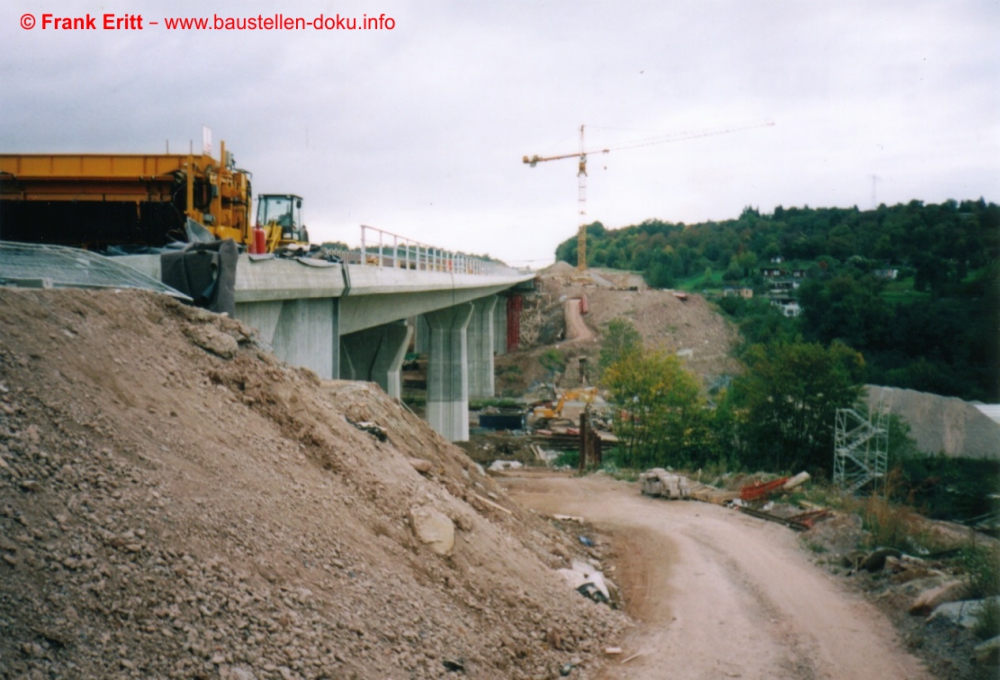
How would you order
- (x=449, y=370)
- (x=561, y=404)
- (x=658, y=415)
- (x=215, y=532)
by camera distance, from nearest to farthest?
(x=215, y=532) < (x=658, y=415) < (x=449, y=370) < (x=561, y=404)

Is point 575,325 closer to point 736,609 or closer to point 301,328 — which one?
point 301,328

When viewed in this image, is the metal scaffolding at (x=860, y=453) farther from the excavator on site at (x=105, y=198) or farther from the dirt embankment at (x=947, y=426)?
the excavator on site at (x=105, y=198)

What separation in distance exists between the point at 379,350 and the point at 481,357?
3091cm

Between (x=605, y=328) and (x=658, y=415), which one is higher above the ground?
(x=605, y=328)

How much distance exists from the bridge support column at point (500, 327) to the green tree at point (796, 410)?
40.9 meters

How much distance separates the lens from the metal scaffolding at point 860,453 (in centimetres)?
3012

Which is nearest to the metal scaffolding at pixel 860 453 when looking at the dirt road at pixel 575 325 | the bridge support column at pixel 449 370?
the bridge support column at pixel 449 370

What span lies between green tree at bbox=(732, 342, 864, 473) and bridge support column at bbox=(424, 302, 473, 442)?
1419cm

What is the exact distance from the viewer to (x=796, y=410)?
34.6 meters

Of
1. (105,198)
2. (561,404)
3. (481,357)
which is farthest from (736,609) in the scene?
(481,357)

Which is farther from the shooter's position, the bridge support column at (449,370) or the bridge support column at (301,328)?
the bridge support column at (449,370)

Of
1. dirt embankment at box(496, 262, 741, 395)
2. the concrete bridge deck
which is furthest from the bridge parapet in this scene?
dirt embankment at box(496, 262, 741, 395)

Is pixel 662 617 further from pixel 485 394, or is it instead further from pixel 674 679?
pixel 485 394

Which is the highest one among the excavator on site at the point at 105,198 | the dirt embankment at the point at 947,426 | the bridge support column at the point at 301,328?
the excavator on site at the point at 105,198
